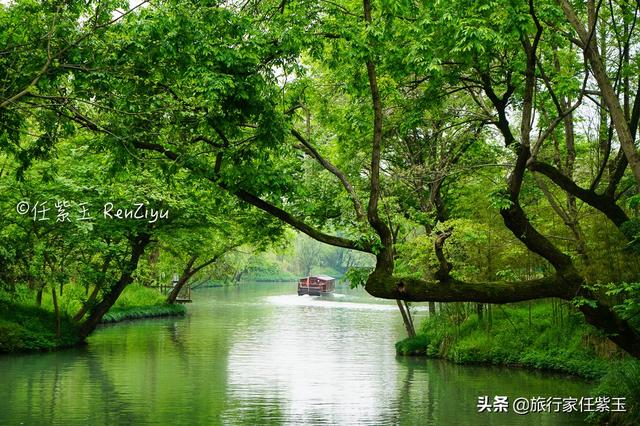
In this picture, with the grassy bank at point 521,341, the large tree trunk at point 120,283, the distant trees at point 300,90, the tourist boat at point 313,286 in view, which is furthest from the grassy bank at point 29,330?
the tourist boat at point 313,286

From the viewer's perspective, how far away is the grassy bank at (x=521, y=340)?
18.1m

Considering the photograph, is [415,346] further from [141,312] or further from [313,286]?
[313,286]

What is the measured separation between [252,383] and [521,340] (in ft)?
27.5

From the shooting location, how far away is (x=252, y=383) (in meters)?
17.6

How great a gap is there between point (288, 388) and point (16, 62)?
10819mm

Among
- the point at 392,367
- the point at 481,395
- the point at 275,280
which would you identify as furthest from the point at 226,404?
the point at 275,280

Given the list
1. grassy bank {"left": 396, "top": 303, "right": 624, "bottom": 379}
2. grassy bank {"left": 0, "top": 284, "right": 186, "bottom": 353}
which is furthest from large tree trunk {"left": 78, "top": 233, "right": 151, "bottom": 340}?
grassy bank {"left": 396, "top": 303, "right": 624, "bottom": 379}

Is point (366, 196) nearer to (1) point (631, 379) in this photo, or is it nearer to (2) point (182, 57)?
(1) point (631, 379)

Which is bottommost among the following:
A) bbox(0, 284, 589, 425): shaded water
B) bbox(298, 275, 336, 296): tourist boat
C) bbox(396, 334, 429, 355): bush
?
bbox(0, 284, 589, 425): shaded water

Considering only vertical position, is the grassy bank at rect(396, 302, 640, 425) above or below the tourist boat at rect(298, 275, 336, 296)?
below

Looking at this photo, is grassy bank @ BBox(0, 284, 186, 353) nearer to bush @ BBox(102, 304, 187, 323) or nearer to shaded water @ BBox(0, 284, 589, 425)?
shaded water @ BBox(0, 284, 589, 425)

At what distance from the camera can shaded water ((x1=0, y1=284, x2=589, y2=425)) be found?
13.5 meters

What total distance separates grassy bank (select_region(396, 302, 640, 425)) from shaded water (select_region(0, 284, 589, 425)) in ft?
2.09

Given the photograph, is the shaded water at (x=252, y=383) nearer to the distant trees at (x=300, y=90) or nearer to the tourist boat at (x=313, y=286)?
the distant trees at (x=300, y=90)
